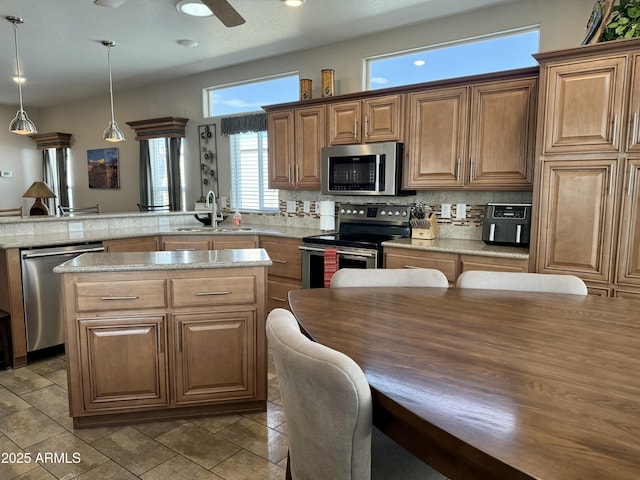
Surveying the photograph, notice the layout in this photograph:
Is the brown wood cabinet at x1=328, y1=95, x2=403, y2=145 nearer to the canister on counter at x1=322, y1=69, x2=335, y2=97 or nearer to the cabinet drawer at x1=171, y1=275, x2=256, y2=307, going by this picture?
the canister on counter at x1=322, y1=69, x2=335, y2=97

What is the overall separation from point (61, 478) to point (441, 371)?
1.86 meters

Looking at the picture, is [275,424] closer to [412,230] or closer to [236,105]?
[412,230]

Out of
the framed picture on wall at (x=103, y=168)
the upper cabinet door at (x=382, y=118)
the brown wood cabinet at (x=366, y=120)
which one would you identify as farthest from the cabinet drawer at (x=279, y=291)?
the framed picture on wall at (x=103, y=168)

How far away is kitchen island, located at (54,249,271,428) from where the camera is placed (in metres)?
2.22

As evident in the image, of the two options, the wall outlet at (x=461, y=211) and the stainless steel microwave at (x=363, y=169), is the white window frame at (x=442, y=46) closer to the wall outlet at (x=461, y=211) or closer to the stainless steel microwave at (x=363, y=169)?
the stainless steel microwave at (x=363, y=169)

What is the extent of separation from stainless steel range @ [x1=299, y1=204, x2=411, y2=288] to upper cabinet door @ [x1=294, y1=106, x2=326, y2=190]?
1.37 feet

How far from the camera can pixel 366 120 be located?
3.81 metres

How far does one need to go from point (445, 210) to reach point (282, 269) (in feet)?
5.13

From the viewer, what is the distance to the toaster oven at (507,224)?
3.11 metres

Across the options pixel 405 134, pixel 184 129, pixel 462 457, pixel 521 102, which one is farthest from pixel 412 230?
pixel 184 129

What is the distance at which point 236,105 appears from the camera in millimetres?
5348

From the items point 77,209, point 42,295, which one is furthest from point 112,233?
point 77,209

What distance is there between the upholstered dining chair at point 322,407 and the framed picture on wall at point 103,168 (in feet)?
21.8

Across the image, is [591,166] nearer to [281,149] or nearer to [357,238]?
[357,238]
